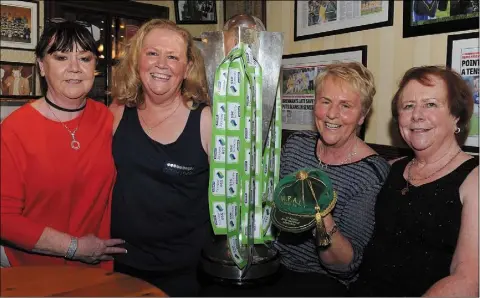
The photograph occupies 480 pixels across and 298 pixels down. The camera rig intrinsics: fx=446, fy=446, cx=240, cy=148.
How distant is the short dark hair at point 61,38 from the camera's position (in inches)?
51.0

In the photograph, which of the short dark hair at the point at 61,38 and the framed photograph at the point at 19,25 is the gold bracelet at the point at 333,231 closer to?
the short dark hair at the point at 61,38

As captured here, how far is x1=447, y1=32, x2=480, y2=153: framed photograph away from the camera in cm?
168

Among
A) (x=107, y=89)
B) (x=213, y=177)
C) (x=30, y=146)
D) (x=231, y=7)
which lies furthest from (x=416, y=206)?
(x=231, y=7)

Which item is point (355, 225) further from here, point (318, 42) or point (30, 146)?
point (318, 42)

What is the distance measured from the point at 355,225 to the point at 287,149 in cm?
38

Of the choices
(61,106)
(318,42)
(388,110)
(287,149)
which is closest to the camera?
(61,106)

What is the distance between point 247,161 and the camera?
3.63 ft

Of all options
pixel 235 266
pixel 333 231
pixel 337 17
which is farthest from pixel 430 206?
pixel 337 17

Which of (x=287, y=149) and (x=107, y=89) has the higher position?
(x=107, y=89)

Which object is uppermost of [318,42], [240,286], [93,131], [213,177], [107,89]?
[318,42]

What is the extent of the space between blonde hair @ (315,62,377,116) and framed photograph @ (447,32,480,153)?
19.0 inches

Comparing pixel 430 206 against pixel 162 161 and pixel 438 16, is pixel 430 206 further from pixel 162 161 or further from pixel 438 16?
pixel 438 16

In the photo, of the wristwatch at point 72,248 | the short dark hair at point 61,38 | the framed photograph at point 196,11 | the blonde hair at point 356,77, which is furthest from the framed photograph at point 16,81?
the blonde hair at point 356,77

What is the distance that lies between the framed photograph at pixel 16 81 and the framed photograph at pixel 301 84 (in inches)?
52.5
